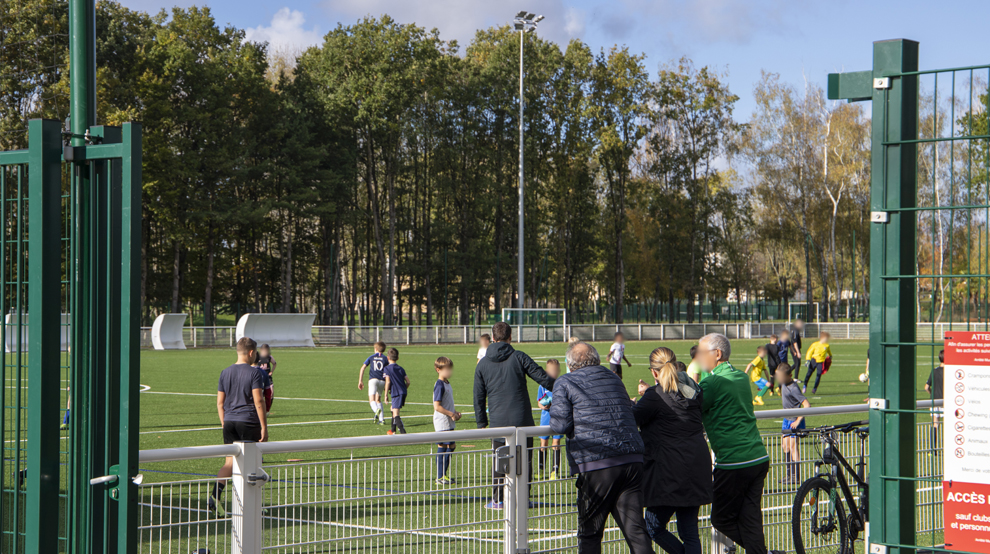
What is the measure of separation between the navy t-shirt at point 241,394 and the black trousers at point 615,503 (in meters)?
4.34

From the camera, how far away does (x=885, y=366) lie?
327 cm

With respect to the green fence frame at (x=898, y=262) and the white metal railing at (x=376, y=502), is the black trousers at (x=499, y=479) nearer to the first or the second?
the white metal railing at (x=376, y=502)

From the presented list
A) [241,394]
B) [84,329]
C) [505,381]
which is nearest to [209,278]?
[241,394]

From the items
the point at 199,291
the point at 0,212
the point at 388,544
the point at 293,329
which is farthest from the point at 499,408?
the point at 199,291

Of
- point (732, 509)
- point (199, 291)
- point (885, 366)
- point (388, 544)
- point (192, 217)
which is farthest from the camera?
point (199, 291)

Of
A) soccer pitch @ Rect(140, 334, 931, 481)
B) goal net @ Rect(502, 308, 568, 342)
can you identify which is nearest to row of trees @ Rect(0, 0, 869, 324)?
goal net @ Rect(502, 308, 568, 342)

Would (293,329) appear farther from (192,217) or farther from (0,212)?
(0,212)

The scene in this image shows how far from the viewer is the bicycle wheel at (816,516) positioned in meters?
6.57

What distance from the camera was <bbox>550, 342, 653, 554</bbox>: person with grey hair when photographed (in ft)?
18.1

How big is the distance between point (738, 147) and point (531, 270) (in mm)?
17331

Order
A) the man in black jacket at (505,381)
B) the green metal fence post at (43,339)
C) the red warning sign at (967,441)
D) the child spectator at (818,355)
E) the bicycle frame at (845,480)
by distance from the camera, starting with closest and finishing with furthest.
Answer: the red warning sign at (967,441)
the green metal fence post at (43,339)
the bicycle frame at (845,480)
the man in black jacket at (505,381)
the child spectator at (818,355)

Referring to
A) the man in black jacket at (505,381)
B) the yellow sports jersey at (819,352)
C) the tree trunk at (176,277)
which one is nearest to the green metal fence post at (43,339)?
the man in black jacket at (505,381)

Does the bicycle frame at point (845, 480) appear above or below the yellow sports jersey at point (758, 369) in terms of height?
above

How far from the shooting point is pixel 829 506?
22.1 feet
